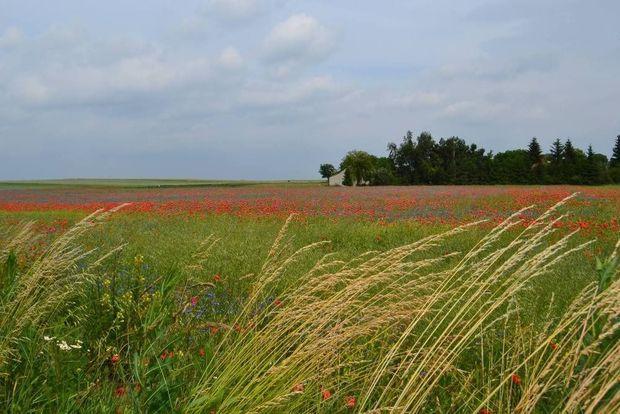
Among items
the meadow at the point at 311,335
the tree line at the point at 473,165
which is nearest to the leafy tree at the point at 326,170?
the tree line at the point at 473,165

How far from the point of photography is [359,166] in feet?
229

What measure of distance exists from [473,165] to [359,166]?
13610 millimetres

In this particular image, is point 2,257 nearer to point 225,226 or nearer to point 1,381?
point 1,381

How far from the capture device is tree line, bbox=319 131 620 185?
59.7m

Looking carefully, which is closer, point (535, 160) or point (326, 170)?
point (535, 160)

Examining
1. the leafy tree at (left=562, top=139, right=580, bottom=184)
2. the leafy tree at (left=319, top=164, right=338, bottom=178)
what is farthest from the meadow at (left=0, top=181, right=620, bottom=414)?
the leafy tree at (left=319, top=164, right=338, bottom=178)

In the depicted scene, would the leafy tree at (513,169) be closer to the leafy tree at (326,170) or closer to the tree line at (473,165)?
the tree line at (473,165)

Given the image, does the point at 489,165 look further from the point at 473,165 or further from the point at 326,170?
the point at 326,170

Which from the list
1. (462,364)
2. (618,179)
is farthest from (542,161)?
(462,364)

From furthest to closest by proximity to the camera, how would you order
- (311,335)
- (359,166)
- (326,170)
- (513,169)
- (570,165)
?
1. (326,170)
2. (359,166)
3. (513,169)
4. (570,165)
5. (311,335)

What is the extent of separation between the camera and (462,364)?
3.33m

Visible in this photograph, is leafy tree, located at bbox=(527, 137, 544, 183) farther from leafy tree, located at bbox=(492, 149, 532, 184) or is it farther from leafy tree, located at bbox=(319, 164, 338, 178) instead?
leafy tree, located at bbox=(319, 164, 338, 178)

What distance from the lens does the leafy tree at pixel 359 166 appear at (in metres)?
69.6

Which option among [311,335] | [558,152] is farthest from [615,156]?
[311,335]
